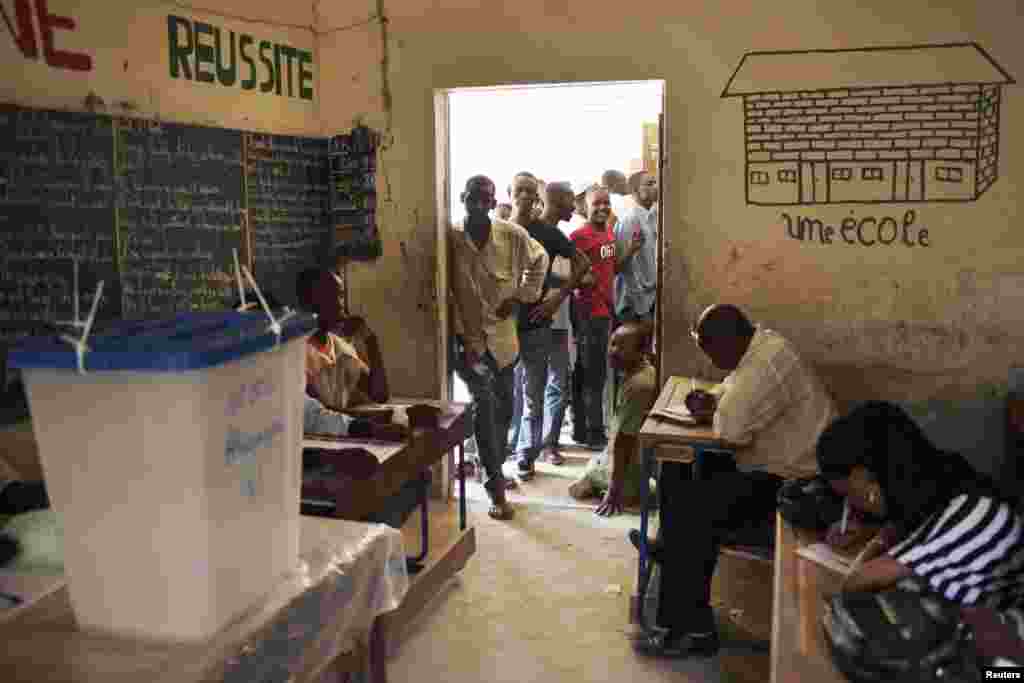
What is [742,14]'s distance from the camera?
4020 millimetres

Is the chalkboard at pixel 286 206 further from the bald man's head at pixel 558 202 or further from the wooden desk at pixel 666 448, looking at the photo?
the wooden desk at pixel 666 448

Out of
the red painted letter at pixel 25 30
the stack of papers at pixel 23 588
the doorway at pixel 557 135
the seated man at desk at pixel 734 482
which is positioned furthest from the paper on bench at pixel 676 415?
the doorway at pixel 557 135

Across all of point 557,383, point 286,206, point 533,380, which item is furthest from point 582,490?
point 286,206

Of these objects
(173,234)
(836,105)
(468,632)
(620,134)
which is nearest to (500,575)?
(468,632)

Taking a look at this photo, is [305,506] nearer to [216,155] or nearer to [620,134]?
[216,155]

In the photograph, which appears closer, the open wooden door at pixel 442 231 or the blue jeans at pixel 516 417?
the open wooden door at pixel 442 231

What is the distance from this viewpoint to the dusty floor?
3107mm

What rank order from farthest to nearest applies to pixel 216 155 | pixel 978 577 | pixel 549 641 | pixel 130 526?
pixel 216 155, pixel 549 641, pixel 978 577, pixel 130 526

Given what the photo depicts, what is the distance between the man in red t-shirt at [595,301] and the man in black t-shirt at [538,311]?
26 centimetres

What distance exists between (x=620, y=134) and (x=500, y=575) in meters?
5.04

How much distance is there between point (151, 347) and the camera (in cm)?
122

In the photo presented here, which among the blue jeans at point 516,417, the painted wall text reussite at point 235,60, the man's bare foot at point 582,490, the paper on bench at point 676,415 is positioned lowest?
the man's bare foot at point 582,490

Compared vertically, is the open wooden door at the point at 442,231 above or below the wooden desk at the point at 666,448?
above

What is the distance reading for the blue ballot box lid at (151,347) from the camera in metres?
1.20
